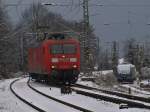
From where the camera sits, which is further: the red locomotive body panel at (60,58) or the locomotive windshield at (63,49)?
the locomotive windshield at (63,49)

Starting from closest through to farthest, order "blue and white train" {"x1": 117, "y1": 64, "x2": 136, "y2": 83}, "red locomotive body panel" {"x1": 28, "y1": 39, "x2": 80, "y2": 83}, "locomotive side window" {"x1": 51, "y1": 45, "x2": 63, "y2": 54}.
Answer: "red locomotive body panel" {"x1": 28, "y1": 39, "x2": 80, "y2": 83}, "locomotive side window" {"x1": 51, "y1": 45, "x2": 63, "y2": 54}, "blue and white train" {"x1": 117, "y1": 64, "x2": 136, "y2": 83}

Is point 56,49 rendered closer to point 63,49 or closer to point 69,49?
point 63,49

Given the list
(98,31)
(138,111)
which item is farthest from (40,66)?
(98,31)

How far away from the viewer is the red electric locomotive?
36906 millimetres

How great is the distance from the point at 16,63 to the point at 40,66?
208 ft

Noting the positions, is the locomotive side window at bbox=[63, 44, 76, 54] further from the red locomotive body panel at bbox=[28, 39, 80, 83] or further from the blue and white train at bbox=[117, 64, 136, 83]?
the blue and white train at bbox=[117, 64, 136, 83]

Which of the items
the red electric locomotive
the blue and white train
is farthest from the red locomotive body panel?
the blue and white train

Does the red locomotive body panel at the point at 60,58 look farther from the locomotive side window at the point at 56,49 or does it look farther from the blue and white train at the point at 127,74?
the blue and white train at the point at 127,74

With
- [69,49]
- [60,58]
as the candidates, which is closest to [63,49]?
[69,49]

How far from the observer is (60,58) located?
37219 mm

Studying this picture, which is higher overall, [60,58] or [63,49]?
[63,49]

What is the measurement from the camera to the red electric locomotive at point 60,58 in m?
36.9

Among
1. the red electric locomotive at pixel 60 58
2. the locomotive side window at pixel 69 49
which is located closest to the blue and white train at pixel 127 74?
the red electric locomotive at pixel 60 58

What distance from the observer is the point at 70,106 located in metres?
20.4
